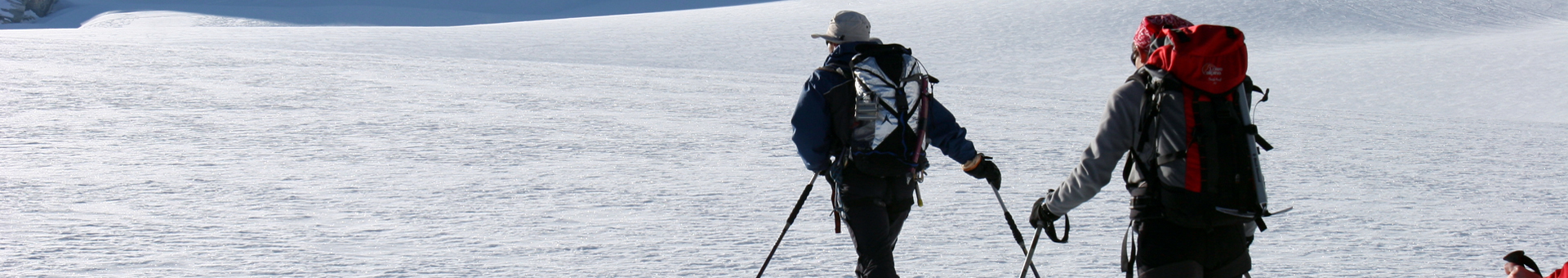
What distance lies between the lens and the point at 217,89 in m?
9.19

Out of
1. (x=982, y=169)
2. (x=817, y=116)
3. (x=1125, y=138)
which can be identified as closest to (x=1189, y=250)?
(x=1125, y=138)

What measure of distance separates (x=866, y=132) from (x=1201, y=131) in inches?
37.0

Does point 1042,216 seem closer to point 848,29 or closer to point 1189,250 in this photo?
point 1189,250

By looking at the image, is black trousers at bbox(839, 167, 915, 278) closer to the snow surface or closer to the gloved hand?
the gloved hand

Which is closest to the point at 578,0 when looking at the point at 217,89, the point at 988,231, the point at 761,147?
the point at 217,89

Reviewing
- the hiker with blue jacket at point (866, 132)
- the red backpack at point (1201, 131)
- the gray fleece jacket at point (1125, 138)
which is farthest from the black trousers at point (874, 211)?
the red backpack at point (1201, 131)

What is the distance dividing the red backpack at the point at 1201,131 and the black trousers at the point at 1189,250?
4cm

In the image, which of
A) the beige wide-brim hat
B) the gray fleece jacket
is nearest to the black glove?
the gray fleece jacket

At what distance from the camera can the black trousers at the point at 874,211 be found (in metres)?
2.96

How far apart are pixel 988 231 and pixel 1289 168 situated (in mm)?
2879

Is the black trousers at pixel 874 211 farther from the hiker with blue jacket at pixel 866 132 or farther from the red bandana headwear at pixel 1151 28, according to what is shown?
the red bandana headwear at pixel 1151 28

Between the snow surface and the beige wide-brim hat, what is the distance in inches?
43.4

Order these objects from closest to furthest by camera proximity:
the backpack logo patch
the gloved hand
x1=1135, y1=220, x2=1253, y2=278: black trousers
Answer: the backpack logo patch
x1=1135, y1=220, x2=1253, y2=278: black trousers
the gloved hand

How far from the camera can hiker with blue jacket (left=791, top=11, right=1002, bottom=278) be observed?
2906 mm
